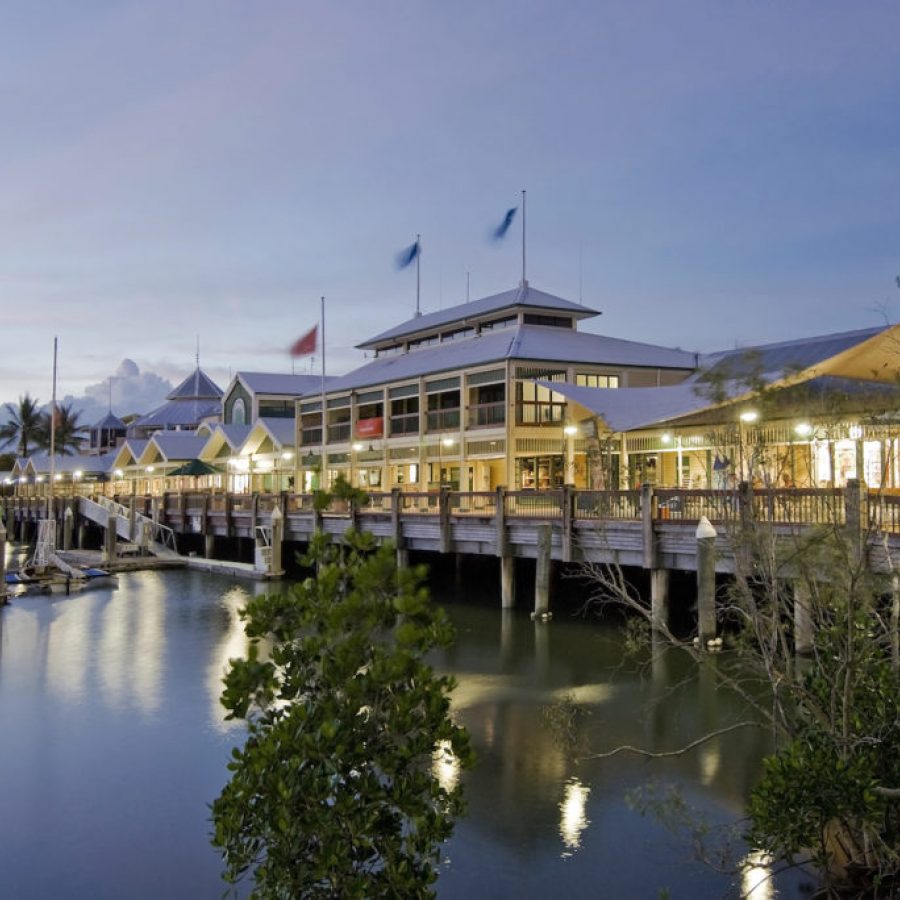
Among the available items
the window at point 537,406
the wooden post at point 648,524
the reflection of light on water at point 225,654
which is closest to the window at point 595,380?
the window at point 537,406

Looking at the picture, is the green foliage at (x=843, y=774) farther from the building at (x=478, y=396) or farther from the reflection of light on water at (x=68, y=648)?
A: the building at (x=478, y=396)

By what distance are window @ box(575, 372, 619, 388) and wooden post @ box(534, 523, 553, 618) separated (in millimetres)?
17196

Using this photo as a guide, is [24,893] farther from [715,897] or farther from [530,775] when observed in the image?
[715,897]

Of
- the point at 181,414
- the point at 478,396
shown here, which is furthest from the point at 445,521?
the point at 181,414

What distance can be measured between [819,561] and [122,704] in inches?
573

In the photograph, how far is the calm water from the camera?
38.5 ft

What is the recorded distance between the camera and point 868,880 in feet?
31.0

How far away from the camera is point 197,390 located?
303ft

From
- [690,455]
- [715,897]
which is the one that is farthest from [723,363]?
[690,455]

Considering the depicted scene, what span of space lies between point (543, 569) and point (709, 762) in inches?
452

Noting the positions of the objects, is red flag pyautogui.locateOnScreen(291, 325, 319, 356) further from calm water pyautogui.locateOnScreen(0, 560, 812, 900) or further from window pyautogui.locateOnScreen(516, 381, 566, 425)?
calm water pyautogui.locateOnScreen(0, 560, 812, 900)

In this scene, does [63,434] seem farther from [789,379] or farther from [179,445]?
[789,379]

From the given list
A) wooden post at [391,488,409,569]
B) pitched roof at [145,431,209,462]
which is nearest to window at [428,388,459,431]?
wooden post at [391,488,409,569]

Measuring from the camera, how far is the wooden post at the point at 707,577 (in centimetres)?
2077
